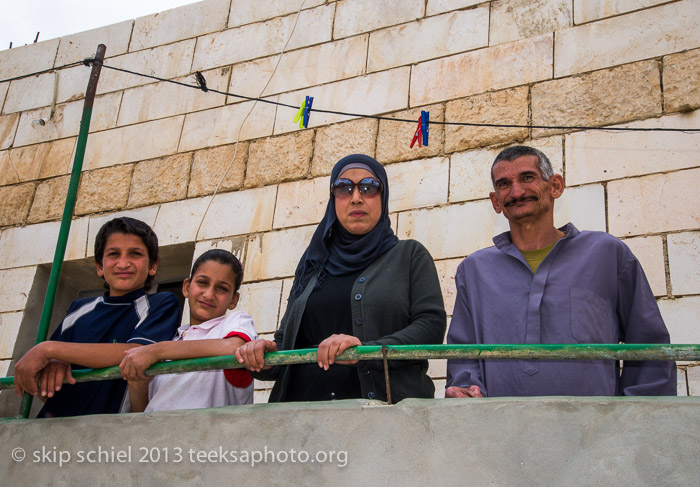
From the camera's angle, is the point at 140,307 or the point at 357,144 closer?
the point at 140,307

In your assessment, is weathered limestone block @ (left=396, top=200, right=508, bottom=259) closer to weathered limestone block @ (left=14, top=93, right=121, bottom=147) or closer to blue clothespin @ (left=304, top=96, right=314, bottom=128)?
blue clothespin @ (left=304, top=96, right=314, bottom=128)

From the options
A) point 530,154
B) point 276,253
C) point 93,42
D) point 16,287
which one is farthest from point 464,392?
point 93,42

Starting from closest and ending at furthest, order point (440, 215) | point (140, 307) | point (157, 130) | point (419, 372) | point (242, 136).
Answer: point (419, 372), point (140, 307), point (440, 215), point (242, 136), point (157, 130)

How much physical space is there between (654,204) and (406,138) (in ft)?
5.10

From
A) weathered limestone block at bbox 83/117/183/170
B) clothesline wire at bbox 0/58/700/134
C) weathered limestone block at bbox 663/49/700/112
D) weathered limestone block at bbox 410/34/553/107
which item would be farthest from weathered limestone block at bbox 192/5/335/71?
weathered limestone block at bbox 663/49/700/112

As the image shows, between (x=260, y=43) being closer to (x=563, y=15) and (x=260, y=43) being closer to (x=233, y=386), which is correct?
(x=563, y=15)

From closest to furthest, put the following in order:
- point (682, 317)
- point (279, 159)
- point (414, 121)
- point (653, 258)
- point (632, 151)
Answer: point (682, 317), point (653, 258), point (632, 151), point (414, 121), point (279, 159)

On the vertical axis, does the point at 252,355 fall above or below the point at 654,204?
below

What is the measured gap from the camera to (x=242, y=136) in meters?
5.28

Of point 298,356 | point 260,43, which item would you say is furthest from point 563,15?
point 298,356

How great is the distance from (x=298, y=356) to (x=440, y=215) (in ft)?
7.06

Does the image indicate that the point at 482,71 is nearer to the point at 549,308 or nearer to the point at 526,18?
the point at 526,18

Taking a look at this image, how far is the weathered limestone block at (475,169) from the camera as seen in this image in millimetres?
4176

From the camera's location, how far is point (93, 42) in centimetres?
635
